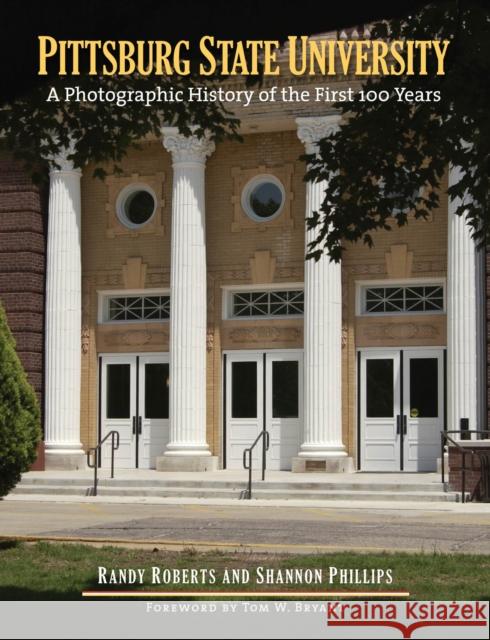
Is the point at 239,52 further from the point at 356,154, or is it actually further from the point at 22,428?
the point at 22,428

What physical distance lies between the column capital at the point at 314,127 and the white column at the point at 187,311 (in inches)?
86.7

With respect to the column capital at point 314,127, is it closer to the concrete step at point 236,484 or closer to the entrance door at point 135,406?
the entrance door at point 135,406

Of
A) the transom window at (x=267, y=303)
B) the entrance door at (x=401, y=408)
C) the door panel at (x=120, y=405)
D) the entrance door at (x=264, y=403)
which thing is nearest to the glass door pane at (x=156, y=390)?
the door panel at (x=120, y=405)

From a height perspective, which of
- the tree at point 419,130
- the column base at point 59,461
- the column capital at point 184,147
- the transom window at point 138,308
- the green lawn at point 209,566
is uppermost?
the column capital at point 184,147

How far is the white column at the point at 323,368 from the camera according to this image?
26438 mm

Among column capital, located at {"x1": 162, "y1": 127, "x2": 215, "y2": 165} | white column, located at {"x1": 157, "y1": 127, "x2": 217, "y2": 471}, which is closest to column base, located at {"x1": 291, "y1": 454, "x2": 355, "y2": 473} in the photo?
white column, located at {"x1": 157, "y1": 127, "x2": 217, "y2": 471}

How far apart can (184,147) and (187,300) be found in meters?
3.38

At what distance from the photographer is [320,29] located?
816 cm

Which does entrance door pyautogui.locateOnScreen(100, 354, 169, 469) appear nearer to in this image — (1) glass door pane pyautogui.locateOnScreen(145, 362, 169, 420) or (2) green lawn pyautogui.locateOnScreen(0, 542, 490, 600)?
(1) glass door pane pyautogui.locateOnScreen(145, 362, 169, 420)

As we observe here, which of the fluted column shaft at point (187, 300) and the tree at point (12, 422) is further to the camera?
the fluted column shaft at point (187, 300)

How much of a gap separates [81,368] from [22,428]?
1624 centimetres

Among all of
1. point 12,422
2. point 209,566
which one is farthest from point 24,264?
point 209,566

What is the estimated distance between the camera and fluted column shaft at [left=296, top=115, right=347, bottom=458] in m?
26.5

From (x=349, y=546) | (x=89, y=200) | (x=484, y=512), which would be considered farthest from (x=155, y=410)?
(x=349, y=546)
